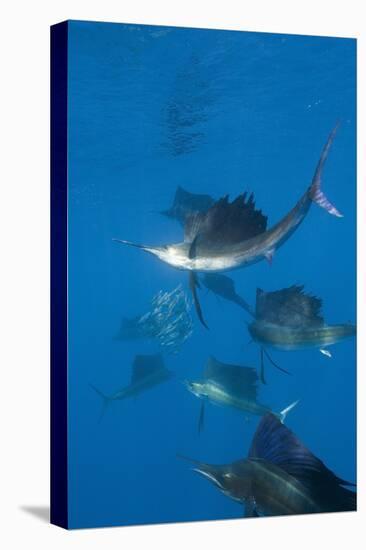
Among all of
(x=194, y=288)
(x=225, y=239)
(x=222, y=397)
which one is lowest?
(x=222, y=397)

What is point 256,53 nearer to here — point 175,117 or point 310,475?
point 175,117

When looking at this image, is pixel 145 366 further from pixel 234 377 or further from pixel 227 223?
pixel 227 223

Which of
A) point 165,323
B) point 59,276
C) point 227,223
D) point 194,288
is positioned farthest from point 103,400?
point 227,223

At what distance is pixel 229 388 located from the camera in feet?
30.4

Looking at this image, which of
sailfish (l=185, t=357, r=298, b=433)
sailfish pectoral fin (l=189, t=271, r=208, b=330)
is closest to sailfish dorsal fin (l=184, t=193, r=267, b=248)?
sailfish pectoral fin (l=189, t=271, r=208, b=330)

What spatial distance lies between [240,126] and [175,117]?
434mm

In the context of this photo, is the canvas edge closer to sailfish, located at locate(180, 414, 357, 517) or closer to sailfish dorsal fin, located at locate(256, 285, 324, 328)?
sailfish, located at locate(180, 414, 357, 517)

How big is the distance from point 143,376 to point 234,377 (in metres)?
0.60

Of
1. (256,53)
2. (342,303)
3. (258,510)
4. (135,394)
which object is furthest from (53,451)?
(256,53)

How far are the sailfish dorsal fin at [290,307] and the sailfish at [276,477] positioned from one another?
602 millimetres

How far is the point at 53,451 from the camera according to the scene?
910 centimetres

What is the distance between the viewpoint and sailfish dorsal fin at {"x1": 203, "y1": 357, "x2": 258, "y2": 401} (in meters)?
9.21

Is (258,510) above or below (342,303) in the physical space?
below

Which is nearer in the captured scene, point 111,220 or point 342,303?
point 111,220
